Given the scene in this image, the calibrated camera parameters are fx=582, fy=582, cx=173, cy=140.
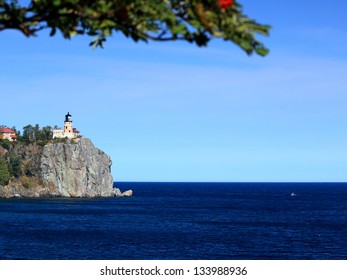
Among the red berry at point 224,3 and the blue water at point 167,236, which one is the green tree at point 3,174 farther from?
the red berry at point 224,3

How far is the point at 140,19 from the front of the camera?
26.9 feet

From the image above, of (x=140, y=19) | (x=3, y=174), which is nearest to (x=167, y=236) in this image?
(x=140, y=19)

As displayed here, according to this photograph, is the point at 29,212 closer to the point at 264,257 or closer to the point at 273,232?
the point at 273,232

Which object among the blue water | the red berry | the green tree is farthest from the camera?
the green tree

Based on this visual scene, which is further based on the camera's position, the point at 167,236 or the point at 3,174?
the point at 3,174

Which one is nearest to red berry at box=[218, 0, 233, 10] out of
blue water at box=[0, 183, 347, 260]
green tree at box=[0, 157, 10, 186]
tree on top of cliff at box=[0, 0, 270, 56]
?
tree on top of cliff at box=[0, 0, 270, 56]

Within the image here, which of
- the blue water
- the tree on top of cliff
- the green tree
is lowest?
the blue water

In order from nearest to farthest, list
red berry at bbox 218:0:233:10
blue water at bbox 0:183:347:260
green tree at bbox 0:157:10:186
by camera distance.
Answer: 1. red berry at bbox 218:0:233:10
2. blue water at bbox 0:183:347:260
3. green tree at bbox 0:157:10:186

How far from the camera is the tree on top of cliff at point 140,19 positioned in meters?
7.82

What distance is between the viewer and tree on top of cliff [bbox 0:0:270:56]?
782 centimetres

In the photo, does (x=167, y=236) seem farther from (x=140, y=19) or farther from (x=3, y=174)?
(x=3, y=174)

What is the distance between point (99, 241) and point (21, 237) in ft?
40.4

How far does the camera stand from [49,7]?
833cm

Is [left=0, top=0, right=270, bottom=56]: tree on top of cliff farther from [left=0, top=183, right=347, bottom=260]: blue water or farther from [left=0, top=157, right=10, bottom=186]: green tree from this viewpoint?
[left=0, top=157, right=10, bottom=186]: green tree
